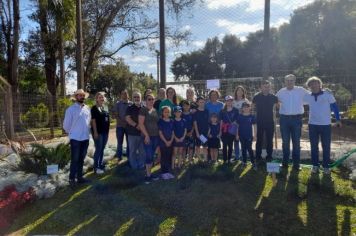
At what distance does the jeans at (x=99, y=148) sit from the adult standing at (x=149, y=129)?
1070mm

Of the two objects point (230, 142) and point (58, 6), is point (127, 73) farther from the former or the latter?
point (230, 142)

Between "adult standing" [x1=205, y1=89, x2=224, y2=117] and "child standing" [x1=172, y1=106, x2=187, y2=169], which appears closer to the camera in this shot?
Result: "child standing" [x1=172, y1=106, x2=187, y2=169]

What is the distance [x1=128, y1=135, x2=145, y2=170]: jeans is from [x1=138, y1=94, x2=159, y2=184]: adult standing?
22.1 inches

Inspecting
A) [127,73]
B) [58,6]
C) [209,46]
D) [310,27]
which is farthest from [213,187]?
[209,46]

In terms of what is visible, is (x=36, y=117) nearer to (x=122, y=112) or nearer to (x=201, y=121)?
(x=122, y=112)

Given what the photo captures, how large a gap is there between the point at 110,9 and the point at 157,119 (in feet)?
62.9

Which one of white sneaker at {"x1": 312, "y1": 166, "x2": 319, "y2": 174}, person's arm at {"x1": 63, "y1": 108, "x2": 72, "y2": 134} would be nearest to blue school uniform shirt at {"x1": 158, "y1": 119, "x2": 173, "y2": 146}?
person's arm at {"x1": 63, "y1": 108, "x2": 72, "y2": 134}

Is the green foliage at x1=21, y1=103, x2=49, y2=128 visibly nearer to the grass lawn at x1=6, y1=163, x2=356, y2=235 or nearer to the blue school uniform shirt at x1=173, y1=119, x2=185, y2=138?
the grass lawn at x1=6, y1=163, x2=356, y2=235

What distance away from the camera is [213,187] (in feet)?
22.7

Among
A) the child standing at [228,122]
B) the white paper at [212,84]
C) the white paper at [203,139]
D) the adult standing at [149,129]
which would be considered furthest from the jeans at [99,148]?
the white paper at [212,84]

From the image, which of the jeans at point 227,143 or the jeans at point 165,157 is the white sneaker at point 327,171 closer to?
the jeans at point 227,143

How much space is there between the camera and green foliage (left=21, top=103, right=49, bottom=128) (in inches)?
531

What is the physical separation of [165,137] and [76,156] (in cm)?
168

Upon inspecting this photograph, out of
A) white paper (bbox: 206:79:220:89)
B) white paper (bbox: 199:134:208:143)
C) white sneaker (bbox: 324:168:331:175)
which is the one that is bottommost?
white sneaker (bbox: 324:168:331:175)
